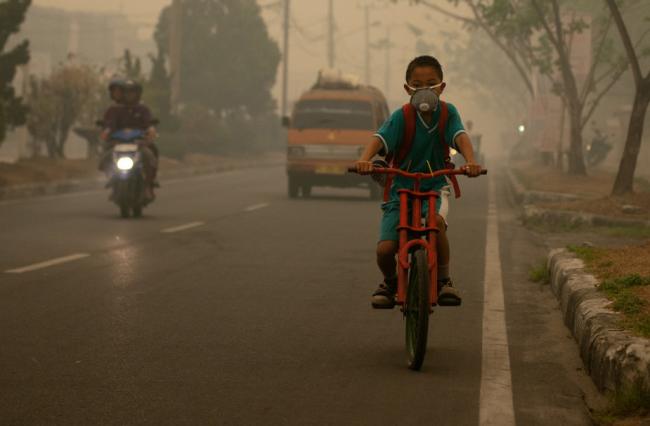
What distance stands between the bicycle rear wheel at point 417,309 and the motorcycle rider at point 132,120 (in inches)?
467

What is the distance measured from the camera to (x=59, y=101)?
33.7 m

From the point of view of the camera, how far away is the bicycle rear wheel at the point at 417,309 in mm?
7352

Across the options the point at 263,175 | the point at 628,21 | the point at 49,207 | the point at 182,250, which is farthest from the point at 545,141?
the point at 182,250

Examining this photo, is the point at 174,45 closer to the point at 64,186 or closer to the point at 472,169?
the point at 64,186

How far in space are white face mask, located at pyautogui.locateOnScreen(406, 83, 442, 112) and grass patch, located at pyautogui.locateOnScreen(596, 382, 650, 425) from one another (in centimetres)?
217

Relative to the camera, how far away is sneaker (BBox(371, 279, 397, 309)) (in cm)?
808

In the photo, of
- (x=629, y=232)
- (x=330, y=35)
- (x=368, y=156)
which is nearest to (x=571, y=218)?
(x=629, y=232)

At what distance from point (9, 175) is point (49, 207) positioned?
6.21 m

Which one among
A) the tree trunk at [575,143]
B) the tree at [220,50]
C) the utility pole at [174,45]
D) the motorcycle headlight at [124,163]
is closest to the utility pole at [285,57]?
the tree at [220,50]

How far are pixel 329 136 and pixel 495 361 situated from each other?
1878cm

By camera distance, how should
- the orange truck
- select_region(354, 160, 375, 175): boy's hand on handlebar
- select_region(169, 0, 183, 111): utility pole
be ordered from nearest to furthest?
select_region(354, 160, 375, 175): boy's hand on handlebar, the orange truck, select_region(169, 0, 183, 111): utility pole

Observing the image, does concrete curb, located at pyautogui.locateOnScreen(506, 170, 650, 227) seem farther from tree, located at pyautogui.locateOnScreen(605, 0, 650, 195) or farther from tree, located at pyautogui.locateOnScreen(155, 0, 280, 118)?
tree, located at pyautogui.locateOnScreen(155, 0, 280, 118)

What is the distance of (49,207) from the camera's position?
2150cm

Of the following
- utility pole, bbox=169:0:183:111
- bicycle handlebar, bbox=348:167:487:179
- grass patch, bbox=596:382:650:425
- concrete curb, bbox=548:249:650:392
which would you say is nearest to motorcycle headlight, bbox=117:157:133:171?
concrete curb, bbox=548:249:650:392
